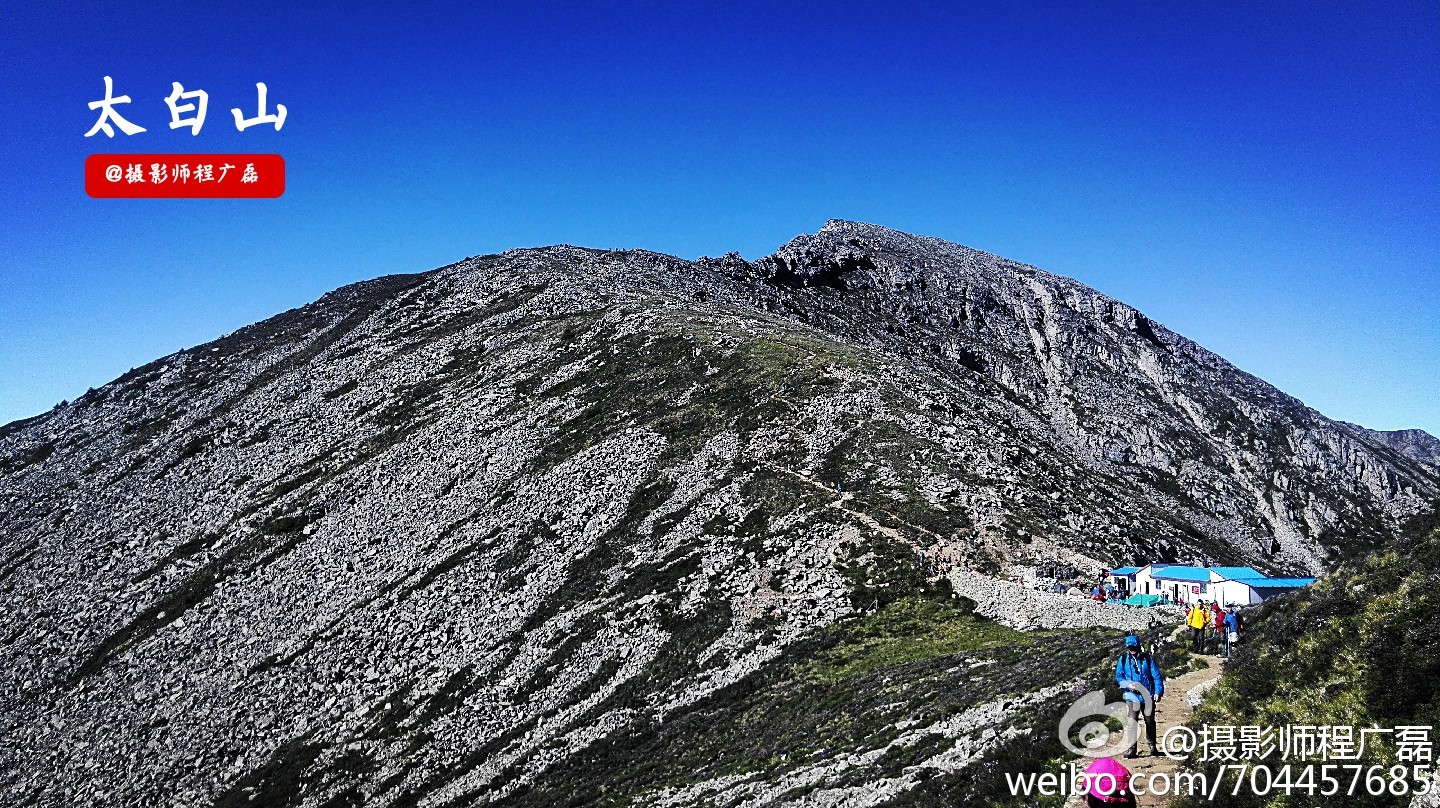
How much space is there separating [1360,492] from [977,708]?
543 feet

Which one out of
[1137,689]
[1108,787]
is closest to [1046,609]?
[1137,689]

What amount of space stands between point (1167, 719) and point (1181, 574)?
41.3 metres

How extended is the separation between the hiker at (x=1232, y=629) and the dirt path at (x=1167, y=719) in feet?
2.06

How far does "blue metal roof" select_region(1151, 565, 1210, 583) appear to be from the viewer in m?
55.6

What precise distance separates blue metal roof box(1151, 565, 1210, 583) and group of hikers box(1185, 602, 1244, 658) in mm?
28892

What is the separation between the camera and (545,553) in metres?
67.2

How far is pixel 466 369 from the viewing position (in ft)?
341

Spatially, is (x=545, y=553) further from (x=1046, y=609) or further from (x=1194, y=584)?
(x=1194, y=584)

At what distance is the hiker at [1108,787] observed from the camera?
1462 cm

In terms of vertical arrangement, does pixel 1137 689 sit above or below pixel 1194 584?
above

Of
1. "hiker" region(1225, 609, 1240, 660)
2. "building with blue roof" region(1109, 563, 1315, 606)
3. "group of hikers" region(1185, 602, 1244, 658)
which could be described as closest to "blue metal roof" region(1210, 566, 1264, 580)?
"building with blue roof" region(1109, 563, 1315, 606)

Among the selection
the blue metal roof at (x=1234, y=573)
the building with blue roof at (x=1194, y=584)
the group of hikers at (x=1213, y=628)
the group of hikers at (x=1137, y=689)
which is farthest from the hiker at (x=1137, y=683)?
the blue metal roof at (x=1234, y=573)

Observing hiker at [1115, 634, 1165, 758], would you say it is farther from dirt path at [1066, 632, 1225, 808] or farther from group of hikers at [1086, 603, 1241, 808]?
dirt path at [1066, 632, 1225, 808]

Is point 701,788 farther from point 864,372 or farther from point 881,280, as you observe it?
point 881,280
